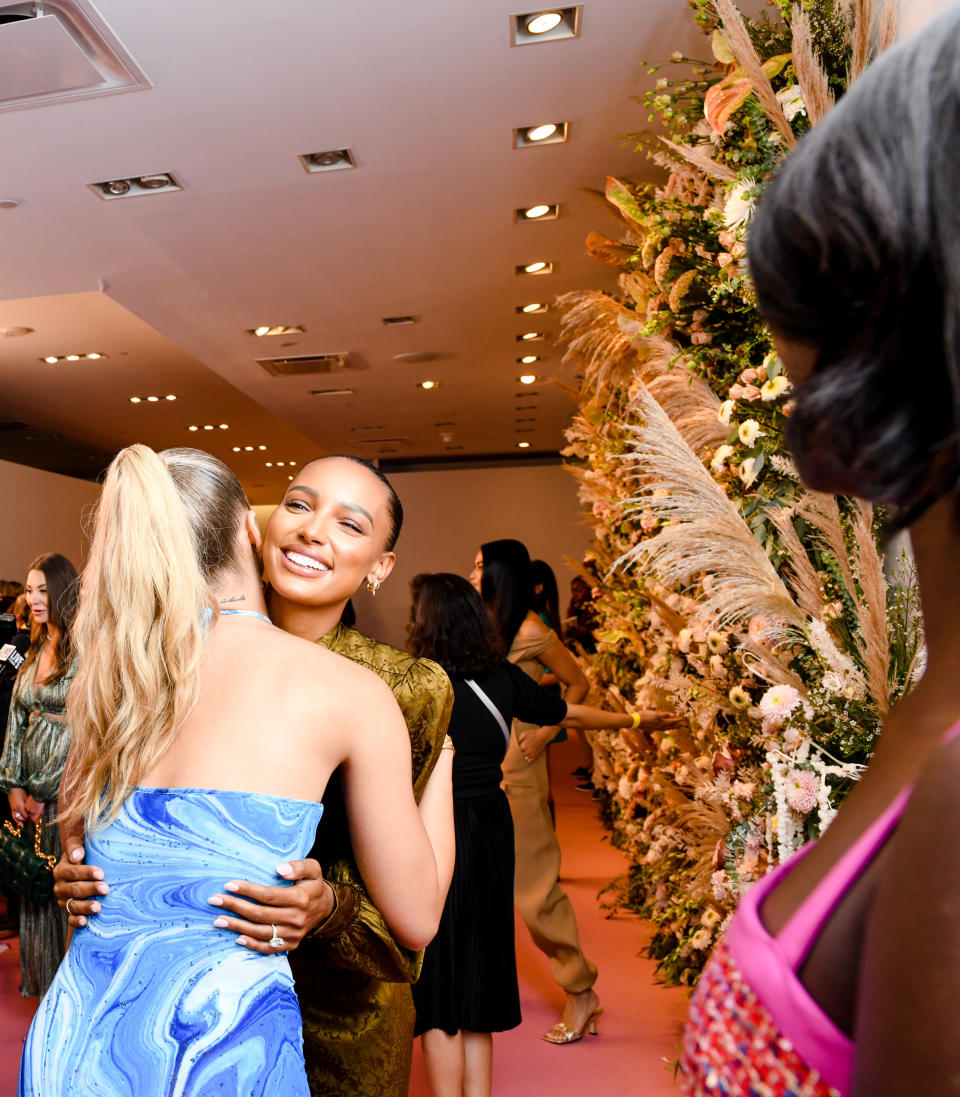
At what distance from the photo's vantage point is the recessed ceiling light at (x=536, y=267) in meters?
5.09

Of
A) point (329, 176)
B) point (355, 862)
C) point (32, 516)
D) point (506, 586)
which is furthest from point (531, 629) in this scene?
point (32, 516)

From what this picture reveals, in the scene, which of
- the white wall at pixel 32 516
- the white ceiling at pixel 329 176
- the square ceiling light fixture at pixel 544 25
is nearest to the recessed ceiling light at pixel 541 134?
the white ceiling at pixel 329 176

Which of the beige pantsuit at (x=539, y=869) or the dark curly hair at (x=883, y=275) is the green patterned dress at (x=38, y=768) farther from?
the dark curly hair at (x=883, y=275)

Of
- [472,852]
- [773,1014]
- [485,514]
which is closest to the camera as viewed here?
[773,1014]

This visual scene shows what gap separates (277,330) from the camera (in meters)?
6.24

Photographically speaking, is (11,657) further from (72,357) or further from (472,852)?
(72,357)

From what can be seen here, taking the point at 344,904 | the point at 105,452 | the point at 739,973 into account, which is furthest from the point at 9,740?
the point at 105,452

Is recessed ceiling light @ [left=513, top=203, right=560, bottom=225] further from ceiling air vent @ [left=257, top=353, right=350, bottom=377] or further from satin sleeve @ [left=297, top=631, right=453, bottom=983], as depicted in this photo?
satin sleeve @ [left=297, top=631, right=453, bottom=983]

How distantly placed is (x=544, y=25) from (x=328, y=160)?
4.00ft

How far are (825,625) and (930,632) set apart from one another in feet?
4.18

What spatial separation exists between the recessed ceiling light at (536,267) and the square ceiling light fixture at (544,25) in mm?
2078

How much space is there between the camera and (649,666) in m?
3.99

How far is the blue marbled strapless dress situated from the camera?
110 centimetres

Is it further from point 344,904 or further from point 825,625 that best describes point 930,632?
point 825,625
